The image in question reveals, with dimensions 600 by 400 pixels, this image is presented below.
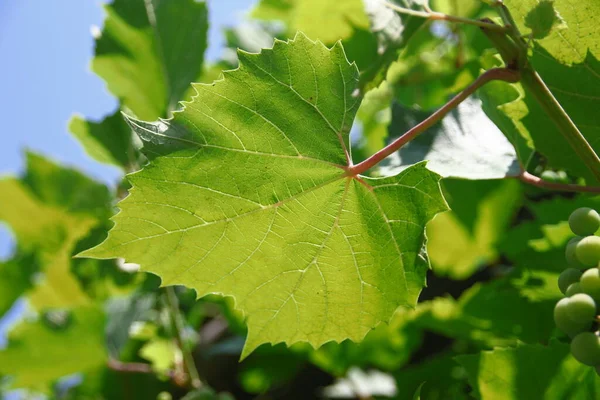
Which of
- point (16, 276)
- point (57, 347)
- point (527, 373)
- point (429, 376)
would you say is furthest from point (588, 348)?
point (16, 276)

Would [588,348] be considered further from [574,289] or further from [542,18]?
[542,18]

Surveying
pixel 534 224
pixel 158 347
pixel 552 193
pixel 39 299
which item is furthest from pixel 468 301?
pixel 39 299

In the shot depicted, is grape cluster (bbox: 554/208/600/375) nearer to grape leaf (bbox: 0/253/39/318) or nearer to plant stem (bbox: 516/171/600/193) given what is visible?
plant stem (bbox: 516/171/600/193)

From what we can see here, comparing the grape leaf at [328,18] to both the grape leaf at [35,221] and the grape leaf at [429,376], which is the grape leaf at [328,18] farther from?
the grape leaf at [35,221]

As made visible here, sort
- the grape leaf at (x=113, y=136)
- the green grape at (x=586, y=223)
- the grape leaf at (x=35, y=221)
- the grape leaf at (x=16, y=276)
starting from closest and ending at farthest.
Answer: the green grape at (x=586, y=223) < the grape leaf at (x=113, y=136) < the grape leaf at (x=16, y=276) < the grape leaf at (x=35, y=221)

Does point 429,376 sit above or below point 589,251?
below

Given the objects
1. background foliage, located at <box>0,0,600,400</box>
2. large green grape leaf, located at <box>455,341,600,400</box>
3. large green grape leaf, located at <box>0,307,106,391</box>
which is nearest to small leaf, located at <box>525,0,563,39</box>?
background foliage, located at <box>0,0,600,400</box>

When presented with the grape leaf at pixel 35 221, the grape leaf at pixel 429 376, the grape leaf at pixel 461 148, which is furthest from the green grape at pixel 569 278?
the grape leaf at pixel 35 221
